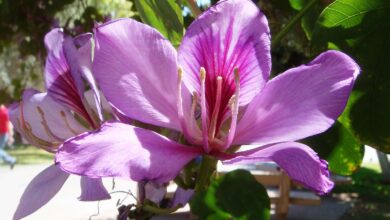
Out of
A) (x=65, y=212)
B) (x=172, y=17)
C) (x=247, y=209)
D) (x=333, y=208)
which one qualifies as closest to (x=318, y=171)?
(x=247, y=209)

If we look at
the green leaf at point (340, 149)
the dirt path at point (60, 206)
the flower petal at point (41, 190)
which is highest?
the flower petal at point (41, 190)

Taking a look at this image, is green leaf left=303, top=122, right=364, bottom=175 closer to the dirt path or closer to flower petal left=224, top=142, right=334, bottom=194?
flower petal left=224, top=142, right=334, bottom=194

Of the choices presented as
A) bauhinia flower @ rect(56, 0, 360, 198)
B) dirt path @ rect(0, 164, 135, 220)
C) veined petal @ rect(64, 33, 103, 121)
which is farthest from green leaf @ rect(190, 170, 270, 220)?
dirt path @ rect(0, 164, 135, 220)

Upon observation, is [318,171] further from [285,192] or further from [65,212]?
[65,212]

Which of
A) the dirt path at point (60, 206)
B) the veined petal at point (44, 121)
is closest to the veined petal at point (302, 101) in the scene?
the veined petal at point (44, 121)

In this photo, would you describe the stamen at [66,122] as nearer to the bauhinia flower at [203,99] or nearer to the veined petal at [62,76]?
the veined petal at [62,76]

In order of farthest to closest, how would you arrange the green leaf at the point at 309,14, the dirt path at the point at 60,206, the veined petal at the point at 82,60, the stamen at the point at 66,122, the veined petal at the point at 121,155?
1. the dirt path at the point at 60,206
2. the green leaf at the point at 309,14
3. the stamen at the point at 66,122
4. the veined petal at the point at 82,60
5. the veined petal at the point at 121,155

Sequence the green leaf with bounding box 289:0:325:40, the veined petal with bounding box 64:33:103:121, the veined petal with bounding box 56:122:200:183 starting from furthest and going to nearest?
1. the green leaf with bounding box 289:0:325:40
2. the veined petal with bounding box 64:33:103:121
3. the veined petal with bounding box 56:122:200:183
